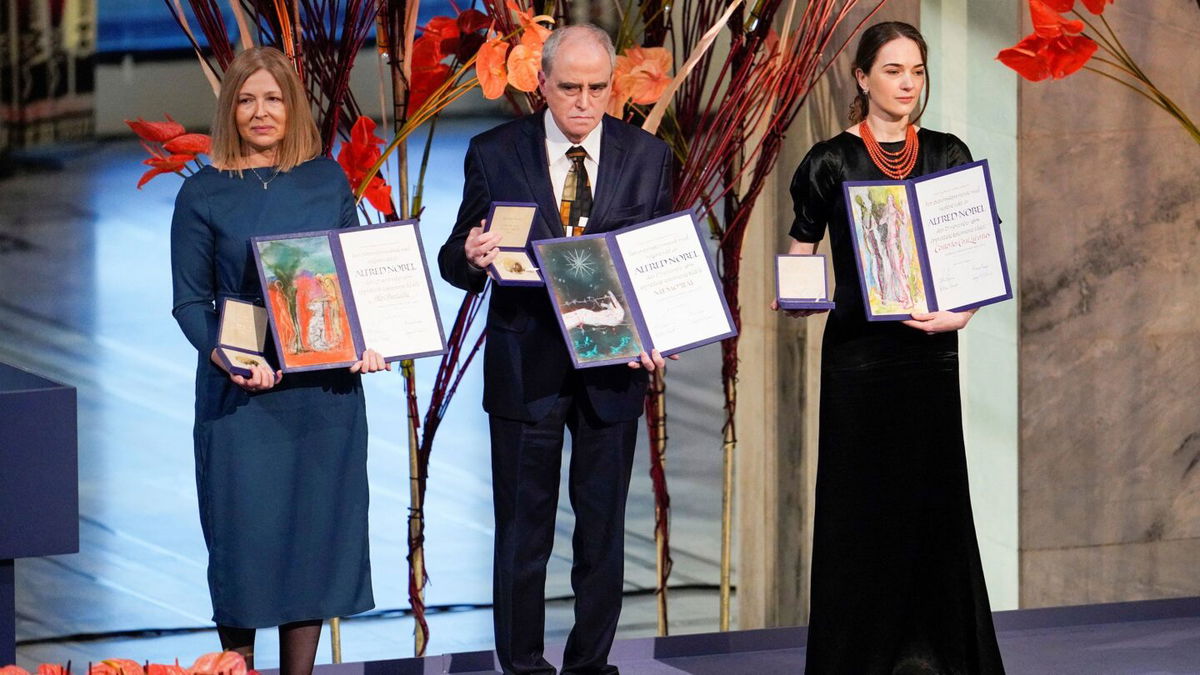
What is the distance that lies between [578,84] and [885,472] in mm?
1062

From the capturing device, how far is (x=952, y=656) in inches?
136

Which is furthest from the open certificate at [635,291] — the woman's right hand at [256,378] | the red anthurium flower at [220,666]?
the red anthurium flower at [220,666]

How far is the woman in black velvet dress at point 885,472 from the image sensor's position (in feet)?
11.0

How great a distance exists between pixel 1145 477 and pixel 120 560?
10.4 ft

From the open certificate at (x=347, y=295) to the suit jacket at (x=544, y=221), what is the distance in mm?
141

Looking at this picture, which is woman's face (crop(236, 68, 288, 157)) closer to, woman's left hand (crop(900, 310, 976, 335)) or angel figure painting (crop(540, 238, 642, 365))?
angel figure painting (crop(540, 238, 642, 365))

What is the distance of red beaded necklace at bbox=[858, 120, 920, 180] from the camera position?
3.32m

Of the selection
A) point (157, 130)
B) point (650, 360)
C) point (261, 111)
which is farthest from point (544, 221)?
point (157, 130)

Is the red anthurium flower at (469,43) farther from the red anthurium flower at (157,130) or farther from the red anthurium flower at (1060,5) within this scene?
the red anthurium flower at (1060,5)

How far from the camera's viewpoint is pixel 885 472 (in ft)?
11.2

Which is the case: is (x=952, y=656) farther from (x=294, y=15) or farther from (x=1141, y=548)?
(x=294, y=15)

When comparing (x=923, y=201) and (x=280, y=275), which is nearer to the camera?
(x=280, y=275)

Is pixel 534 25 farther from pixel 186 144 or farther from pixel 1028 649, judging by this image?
pixel 1028 649

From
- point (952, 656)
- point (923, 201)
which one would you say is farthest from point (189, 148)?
point (952, 656)
